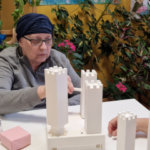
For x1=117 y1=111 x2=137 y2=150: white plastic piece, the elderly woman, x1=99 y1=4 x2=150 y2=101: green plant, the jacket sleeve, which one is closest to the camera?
x1=117 y1=111 x2=137 y2=150: white plastic piece

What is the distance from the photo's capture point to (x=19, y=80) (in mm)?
1315

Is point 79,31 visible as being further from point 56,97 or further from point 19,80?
point 56,97

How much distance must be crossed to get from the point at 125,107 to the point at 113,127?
0.28 metres

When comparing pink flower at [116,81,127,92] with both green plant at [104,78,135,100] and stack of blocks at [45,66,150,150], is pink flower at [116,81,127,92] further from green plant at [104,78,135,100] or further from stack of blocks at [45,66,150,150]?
stack of blocks at [45,66,150,150]

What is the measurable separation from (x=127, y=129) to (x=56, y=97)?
0.82 feet

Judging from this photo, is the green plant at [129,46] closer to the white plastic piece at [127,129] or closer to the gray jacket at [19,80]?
the gray jacket at [19,80]

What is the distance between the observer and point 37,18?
1322 millimetres

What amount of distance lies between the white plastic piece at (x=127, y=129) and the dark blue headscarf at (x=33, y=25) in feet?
2.81

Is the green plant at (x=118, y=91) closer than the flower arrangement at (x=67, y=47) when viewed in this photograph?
No

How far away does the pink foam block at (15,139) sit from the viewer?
2.49 feet

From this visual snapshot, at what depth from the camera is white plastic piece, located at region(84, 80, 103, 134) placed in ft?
2.24

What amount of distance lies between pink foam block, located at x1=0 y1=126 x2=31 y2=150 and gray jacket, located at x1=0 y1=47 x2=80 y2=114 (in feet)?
0.64

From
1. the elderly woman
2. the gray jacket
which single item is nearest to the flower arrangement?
the gray jacket

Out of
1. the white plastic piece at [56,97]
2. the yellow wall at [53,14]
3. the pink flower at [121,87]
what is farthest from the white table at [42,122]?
the yellow wall at [53,14]
